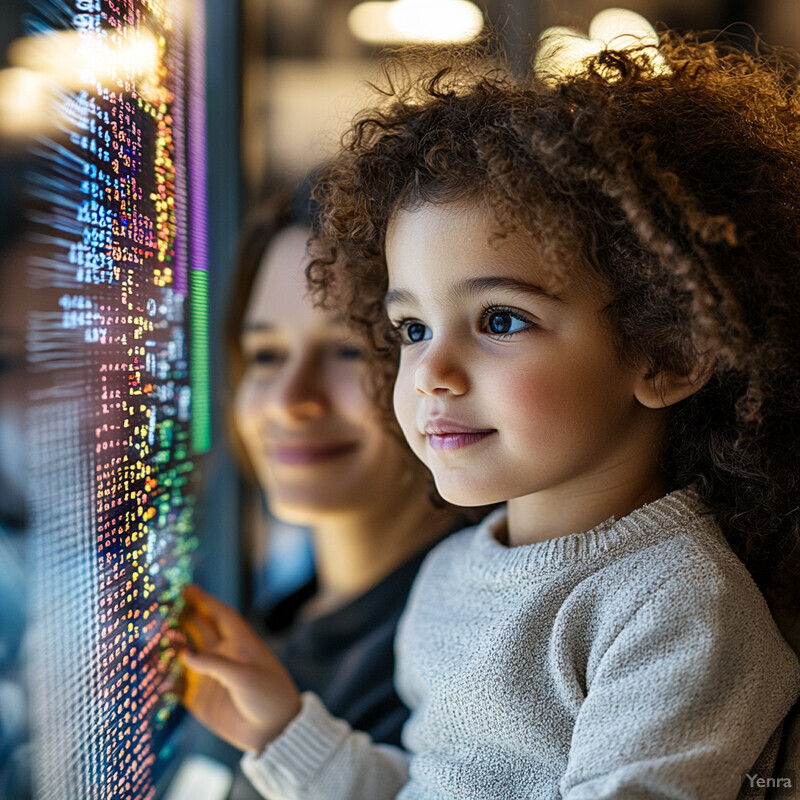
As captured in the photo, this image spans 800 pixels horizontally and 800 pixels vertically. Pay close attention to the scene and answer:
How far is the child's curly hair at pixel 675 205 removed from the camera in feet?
1.93

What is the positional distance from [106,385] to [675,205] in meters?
0.45

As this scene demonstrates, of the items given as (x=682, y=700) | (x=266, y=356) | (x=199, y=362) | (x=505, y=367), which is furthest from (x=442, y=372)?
(x=266, y=356)

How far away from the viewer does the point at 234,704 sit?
0.90m

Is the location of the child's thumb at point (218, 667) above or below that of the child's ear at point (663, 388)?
below

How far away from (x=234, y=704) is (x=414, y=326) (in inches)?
19.5

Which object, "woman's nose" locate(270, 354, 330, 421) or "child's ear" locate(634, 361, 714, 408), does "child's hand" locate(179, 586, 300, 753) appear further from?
"child's ear" locate(634, 361, 714, 408)

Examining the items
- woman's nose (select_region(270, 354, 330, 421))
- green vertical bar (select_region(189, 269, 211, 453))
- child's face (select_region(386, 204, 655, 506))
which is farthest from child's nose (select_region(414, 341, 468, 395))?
woman's nose (select_region(270, 354, 330, 421))

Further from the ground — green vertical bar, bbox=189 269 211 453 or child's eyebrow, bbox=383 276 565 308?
child's eyebrow, bbox=383 276 565 308

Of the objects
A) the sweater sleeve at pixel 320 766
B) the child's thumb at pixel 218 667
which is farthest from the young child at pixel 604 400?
the child's thumb at pixel 218 667

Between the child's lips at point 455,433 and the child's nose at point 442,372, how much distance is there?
0.03 m

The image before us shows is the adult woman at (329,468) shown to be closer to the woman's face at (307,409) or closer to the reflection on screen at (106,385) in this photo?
the woman's face at (307,409)

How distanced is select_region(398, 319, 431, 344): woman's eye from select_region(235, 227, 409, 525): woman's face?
0.30 meters

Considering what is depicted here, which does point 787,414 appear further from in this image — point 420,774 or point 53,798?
point 53,798

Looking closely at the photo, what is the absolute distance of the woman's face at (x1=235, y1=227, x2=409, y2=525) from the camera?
3.65 feet
